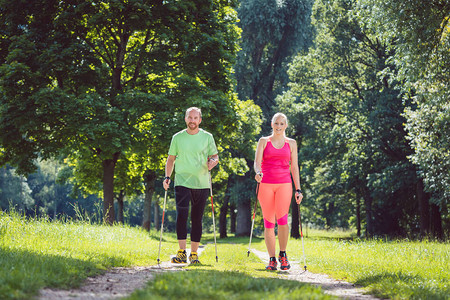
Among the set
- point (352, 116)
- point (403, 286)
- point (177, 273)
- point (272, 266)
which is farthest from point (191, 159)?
point (352, 116)

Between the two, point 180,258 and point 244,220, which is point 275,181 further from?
point 244,220

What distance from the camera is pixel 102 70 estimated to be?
16.9m

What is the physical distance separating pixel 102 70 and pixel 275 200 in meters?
11.2

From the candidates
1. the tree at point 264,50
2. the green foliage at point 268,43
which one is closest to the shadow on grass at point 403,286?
the tree at point 264,50

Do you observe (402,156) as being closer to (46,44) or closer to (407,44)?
(407,44)

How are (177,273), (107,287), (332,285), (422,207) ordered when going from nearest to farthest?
(107,287), (177,273), (332,285), (422,207)

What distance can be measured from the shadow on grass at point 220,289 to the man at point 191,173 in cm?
277

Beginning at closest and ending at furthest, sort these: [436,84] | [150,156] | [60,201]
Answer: [436,84]
[150,156]
[60,201]

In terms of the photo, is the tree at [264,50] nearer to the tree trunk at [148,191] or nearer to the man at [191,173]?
the tree trunk at [148,191]

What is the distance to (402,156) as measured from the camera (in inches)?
964

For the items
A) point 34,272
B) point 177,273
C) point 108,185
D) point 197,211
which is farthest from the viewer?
point 108,185

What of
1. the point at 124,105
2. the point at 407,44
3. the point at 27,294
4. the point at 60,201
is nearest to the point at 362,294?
the point at 27,294

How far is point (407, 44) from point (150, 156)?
36.3 ft

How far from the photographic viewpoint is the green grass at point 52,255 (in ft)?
14.7
